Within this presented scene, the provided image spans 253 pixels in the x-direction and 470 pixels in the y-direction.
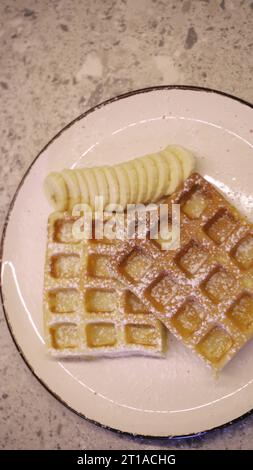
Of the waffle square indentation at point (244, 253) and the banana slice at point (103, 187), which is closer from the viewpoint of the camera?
the waffle square indentation at point (244, 253)

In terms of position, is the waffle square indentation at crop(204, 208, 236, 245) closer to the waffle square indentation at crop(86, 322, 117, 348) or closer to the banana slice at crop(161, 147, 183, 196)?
the banana slice at crop(161, 147, 183, 196)

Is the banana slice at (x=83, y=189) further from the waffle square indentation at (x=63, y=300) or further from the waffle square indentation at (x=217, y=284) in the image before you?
the waffle square indentation at (x=217, y=284)

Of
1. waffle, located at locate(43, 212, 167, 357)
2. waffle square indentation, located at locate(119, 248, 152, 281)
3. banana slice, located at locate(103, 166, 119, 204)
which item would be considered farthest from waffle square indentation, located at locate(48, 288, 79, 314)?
banana slice, located at locate(103, 166, 119, 204)

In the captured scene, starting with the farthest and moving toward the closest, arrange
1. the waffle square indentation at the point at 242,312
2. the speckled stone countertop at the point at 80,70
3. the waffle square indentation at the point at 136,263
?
the speckled stone countertop at the point at 80,70 < the waffle square indentation at the point at 136,263 < the waffle square indentation at the point at 242,312

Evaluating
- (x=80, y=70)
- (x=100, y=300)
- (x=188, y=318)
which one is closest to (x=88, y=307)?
(x=100, y=300)

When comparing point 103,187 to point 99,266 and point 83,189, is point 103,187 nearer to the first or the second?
point 83,189

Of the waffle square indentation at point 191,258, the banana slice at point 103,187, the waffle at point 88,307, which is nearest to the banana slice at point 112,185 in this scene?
the banana slice at point 103,187

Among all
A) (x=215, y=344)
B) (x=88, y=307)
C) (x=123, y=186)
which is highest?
(x=123, y=186)
